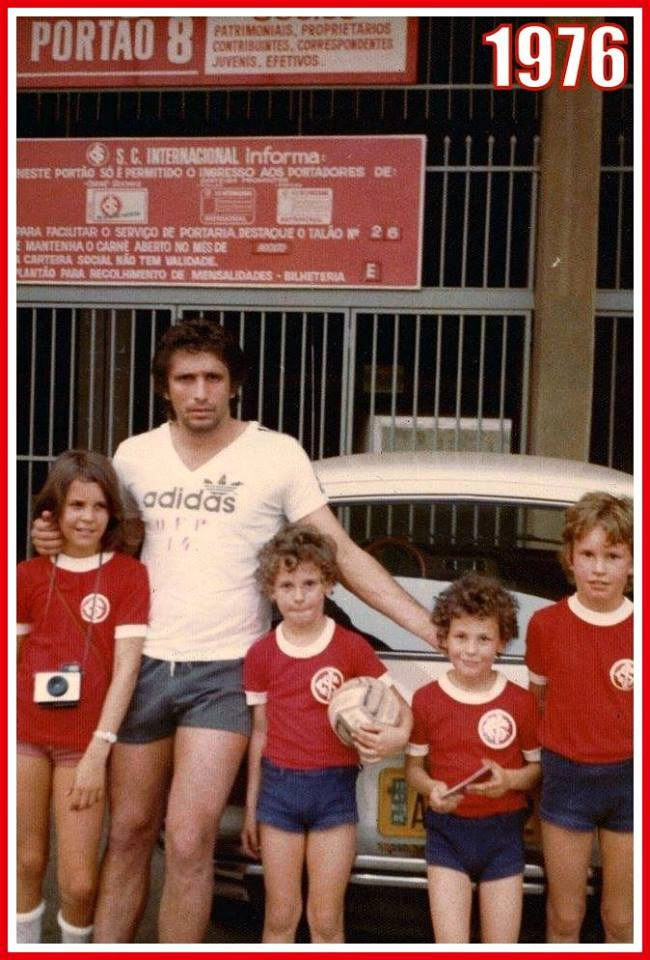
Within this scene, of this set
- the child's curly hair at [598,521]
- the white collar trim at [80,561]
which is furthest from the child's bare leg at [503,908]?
the white collar trim at [80,561]

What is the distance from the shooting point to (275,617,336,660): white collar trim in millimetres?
2861

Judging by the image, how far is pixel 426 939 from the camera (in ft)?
11.1

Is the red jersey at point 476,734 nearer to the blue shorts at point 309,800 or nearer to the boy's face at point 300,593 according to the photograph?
the blue shorts at point 309,800

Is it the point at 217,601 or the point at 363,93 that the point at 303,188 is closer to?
the point at 363,93

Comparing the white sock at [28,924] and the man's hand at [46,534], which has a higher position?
the man's hand at [46,534]

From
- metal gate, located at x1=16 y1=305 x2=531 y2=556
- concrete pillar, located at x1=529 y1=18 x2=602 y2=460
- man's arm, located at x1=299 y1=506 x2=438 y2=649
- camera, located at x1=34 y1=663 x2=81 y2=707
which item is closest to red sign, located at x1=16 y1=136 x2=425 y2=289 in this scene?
metal gate, located at x1=16 y1=305 x2=531 y2=556

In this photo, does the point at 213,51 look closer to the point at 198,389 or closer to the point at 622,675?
the point at 198,389

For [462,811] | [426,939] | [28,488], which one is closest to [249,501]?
[462,811]

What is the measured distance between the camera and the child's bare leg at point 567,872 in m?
2.79

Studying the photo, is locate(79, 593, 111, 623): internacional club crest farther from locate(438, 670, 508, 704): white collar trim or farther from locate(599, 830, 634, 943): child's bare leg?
locate(599, 830, 634, 943): child's bare leg

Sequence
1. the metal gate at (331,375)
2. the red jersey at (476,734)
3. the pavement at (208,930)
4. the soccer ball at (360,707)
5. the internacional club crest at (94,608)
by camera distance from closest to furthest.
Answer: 1. the soccer ball at (360,707)
2. the red jersey at (476,734)
3. the internacional club crest at (94,608)
4. the pavement at (208,930)
5. the metal gate at (331,375)

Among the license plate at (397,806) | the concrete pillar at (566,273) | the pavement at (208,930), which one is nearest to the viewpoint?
the license plate at (397,806)

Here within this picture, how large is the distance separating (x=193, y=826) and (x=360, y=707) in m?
0.54

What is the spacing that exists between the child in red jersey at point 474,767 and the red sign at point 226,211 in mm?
4037
